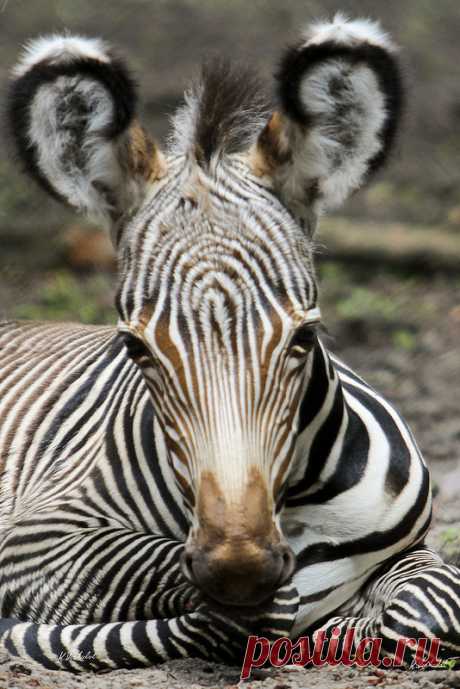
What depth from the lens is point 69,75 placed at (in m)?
4.65

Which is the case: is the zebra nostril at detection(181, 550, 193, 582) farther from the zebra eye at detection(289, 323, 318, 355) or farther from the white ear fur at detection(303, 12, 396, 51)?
the white ear fur at detection(303, 12, 396, 51)

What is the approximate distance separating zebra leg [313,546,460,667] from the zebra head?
0.90 meters

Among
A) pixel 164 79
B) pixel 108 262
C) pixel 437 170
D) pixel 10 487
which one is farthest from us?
pixel 164 79

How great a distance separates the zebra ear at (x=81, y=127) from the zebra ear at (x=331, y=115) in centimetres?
56

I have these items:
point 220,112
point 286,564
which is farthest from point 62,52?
point 286,564

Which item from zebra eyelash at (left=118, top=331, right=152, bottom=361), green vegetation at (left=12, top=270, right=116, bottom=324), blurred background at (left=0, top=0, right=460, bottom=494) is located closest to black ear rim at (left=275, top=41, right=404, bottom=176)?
zebra eyelash at (left=118, top=331, right=152, bottom=361)

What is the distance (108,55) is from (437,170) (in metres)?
12.3

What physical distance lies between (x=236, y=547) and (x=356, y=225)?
1082cm

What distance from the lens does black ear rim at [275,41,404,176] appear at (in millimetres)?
4516

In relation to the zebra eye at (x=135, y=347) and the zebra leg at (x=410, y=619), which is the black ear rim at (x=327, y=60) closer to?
the zebra eye at (x=135, y=347)

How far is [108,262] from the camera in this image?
45.8ft

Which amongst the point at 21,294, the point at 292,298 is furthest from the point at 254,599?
the point at 21,294

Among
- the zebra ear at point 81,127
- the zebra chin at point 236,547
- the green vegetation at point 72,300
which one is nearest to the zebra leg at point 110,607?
the zebra chin at point 236,547

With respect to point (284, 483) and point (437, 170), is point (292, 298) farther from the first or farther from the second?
point (437, 170)
